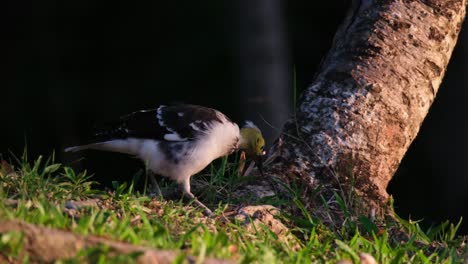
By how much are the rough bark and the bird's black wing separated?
2.64m

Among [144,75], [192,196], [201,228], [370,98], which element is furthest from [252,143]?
[144,75]

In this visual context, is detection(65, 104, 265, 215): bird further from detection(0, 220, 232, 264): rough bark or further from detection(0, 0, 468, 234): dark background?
detection(0, 0, 468, 234): dark background

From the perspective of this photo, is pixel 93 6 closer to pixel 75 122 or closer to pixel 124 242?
pixel 75 122

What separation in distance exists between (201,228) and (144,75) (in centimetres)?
895

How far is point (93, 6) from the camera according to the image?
1557cm

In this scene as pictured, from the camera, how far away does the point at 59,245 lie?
173 inches

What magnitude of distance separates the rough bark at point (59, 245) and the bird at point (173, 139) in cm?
239

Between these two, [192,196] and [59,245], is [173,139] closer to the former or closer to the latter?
[192,196]

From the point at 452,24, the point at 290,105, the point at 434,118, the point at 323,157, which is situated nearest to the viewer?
the point at 323,157

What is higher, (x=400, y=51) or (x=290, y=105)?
(x=400, y=51)

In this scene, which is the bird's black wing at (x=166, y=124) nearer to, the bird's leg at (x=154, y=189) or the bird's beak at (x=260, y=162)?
the bird's leg at (x=154, y=189)

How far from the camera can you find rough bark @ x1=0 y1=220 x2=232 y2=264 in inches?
174

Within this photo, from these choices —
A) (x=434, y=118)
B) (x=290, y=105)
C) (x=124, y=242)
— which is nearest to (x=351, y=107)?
(x=124, y=242)

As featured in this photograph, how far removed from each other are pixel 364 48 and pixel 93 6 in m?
8.77
